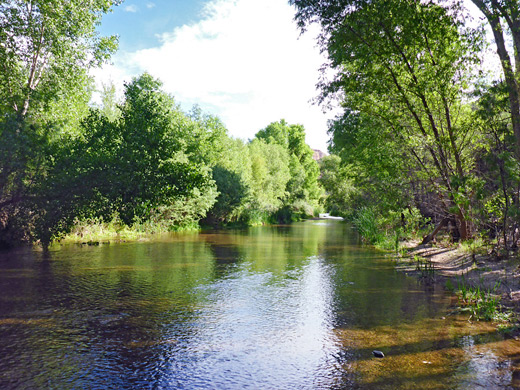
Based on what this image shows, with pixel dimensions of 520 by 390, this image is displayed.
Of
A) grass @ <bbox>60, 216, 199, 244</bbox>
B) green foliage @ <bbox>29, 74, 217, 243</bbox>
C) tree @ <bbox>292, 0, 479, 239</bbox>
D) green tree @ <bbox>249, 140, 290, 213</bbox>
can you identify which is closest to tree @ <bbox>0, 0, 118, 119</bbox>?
green foliage @ <bbox>29, 74, 217, 243</bbox>

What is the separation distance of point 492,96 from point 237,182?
40695 mm

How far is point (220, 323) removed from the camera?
10641 mm

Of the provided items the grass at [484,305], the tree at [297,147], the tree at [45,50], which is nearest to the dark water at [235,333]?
the grass at [484,305]

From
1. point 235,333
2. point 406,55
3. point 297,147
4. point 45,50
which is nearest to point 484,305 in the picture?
point 235,333

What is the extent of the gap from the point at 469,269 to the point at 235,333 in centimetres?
1175

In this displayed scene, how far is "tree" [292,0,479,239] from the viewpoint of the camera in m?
16.2

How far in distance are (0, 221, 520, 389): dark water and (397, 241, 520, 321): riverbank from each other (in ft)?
4.25

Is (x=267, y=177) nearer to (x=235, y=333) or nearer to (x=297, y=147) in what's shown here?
(x=297, y=147)

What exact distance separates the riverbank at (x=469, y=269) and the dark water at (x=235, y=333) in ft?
4.25

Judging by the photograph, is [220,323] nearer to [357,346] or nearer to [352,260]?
[357,346]

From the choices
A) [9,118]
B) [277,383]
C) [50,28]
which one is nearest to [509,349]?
[277,383]

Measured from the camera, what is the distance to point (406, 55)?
1788cm

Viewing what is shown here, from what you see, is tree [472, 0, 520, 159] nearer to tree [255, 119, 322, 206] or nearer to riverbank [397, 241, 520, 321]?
riverbank [397, 241, 520, 321]

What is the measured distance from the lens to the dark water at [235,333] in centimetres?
735
